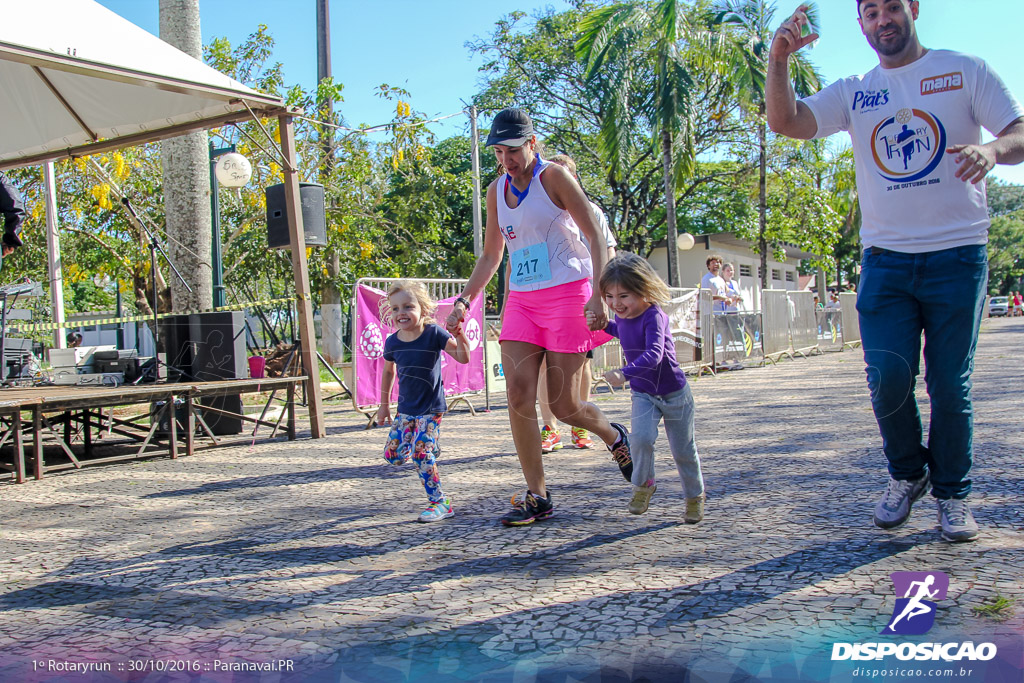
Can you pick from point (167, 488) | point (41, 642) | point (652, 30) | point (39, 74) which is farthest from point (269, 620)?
point (652, 30)

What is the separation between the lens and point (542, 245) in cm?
402

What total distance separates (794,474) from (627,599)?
2.53 meters

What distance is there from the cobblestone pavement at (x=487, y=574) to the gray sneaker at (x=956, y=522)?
0.22ft

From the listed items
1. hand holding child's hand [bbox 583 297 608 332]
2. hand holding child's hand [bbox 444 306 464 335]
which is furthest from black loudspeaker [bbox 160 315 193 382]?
hand holding child's hand [bbox 583 297 608 332]

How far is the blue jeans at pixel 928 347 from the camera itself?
324 centimetres

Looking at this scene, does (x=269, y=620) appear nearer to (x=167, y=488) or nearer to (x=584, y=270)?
(x=584, y=270)

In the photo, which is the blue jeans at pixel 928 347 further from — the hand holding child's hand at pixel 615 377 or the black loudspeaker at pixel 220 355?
the black loudspeaker at pixel 220 355

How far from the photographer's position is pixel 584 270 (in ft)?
13.4

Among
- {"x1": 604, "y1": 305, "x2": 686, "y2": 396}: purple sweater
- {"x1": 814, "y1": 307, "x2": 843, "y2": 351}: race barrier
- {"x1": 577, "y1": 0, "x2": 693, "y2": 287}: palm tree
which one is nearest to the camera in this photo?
{"x1": 604, "y1": 305, "x2": 686, "y2": 396}: purple sweater

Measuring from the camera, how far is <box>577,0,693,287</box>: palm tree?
22062mm

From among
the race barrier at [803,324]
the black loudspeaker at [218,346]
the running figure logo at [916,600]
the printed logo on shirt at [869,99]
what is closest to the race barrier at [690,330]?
the race barrier at [803,324]

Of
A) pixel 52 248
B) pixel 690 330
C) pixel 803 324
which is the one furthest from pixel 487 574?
pixel 803 324

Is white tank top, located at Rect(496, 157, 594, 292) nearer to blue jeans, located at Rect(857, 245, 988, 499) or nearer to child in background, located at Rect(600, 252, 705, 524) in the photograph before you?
child in background, located at Rect(600, 252, 705, 524)

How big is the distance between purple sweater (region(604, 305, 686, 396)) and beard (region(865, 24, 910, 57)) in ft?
4.52
